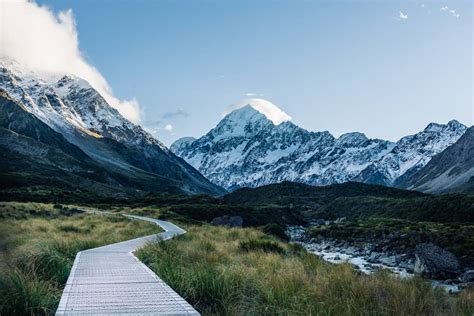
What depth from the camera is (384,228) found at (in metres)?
46.2

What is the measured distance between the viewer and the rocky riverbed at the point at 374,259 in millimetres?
22328

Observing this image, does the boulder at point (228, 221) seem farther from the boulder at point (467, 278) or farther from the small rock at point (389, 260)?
the boulder at point (467, 278)

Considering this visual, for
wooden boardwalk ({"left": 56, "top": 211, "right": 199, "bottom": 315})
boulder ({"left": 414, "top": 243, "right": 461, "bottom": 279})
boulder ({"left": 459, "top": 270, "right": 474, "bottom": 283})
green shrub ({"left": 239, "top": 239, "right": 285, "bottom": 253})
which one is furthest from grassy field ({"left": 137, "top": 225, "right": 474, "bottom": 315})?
boulder ({"left": 414, "top": 243, "right": 461, "bottom": 279})

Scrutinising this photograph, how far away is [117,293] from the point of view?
25.0 ft

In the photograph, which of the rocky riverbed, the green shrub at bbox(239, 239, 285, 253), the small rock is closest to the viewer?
the green shrub at bbox(239, 239, 285, 253)

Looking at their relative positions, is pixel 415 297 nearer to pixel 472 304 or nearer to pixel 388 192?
pixel 472 304

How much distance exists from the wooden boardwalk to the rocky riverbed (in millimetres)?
11808

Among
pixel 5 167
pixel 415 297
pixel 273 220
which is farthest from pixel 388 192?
pixel 415 297

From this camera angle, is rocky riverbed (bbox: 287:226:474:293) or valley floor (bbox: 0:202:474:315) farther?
rocky riverbed (bbox: 287:226:474:293)

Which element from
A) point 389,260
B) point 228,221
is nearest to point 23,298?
point 389,260

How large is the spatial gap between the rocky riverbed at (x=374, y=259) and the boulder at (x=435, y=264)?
13 centimetres

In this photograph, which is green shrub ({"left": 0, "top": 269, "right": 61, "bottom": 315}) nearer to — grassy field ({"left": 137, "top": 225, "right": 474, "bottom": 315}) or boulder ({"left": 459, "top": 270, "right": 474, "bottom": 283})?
grassy field ({"left": 137, "top": 225, "right": 474, "bottom": 315})

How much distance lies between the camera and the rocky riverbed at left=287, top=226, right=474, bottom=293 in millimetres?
22328

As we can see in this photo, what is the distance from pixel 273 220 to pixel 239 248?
5416 centimetres
